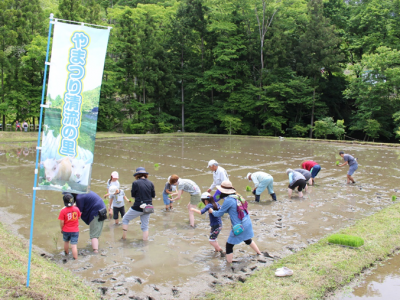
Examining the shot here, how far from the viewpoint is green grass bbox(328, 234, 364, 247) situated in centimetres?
636

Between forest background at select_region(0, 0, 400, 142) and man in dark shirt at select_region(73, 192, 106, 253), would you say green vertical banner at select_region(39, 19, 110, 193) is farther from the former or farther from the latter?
forest background at select_region(0, 0, 400, 142)

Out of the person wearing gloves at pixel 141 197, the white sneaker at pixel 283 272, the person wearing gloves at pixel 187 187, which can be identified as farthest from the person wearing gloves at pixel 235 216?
the person wearing gloves at pixel 187 187

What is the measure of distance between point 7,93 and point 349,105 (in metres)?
36.8

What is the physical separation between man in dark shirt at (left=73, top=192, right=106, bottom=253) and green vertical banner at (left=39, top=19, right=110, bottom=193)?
1.49 metres

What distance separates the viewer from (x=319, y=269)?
5516mm

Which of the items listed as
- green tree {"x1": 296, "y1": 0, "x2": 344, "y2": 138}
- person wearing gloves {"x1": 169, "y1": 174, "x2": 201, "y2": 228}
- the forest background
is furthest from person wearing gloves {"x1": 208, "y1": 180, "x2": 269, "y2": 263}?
green tree {"x1": 296, "y1": 0, "x2": 344, "y2": 138}

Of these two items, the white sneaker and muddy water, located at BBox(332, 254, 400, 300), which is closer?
muddy water, located at BBox(332, 254, 400, 300)

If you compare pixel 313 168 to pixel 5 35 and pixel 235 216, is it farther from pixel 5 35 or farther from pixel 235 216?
pixel 5 35

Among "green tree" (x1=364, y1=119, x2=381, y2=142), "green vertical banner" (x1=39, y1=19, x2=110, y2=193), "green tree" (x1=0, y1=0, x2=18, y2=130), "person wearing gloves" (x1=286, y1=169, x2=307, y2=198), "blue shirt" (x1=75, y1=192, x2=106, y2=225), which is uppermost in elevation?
"green tree" (x1=0, y1=0, x2=18, y2=130)

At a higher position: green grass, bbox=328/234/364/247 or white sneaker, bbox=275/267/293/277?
green grass, bbox=328/234/364/247

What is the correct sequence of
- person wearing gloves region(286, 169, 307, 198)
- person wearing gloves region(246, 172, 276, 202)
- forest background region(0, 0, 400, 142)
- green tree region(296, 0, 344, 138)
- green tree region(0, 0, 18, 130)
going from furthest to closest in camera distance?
1. green tree region(296, 0, 344, 138)
2. forest background region(0, 0, 400, 142)
3. green tree region(0, 0, 18, 130)
4. person wearing gloves region(286, 169, 307, 198)
5. person wearing gloves region(246, 172, 276, 202)

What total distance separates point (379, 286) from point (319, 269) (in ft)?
2.94

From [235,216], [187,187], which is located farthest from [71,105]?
[187,187]

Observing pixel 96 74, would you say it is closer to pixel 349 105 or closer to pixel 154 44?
pixel 154 44
